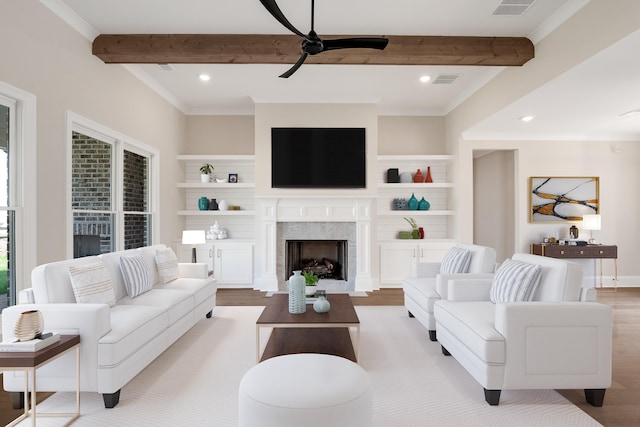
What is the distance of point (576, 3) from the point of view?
126 inches

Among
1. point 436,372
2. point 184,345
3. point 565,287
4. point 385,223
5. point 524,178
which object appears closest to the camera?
point 565,287

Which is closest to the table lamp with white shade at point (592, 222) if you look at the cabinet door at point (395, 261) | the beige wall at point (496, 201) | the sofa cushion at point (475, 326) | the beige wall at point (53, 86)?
the beige wall at point (496, 201)

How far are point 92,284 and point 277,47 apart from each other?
2.85m

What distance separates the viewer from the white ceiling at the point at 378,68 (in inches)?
133

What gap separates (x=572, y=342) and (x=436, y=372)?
3.17ft

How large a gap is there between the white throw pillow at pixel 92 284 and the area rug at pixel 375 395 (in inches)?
25.1

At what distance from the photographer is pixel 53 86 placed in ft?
11.0

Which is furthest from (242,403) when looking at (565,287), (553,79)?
(553,79)

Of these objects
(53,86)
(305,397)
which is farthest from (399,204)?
(305,397)

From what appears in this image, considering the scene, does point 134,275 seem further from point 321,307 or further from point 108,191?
point 321,307

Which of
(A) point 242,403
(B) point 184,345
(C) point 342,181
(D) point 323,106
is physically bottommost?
(B) point 184,345

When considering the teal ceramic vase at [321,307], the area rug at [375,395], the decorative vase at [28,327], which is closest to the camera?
the decorative vase at [28,327]

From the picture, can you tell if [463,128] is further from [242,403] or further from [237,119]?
[242,403]

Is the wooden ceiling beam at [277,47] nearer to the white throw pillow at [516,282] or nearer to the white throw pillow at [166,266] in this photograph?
the white throw pillow at [166,266]
